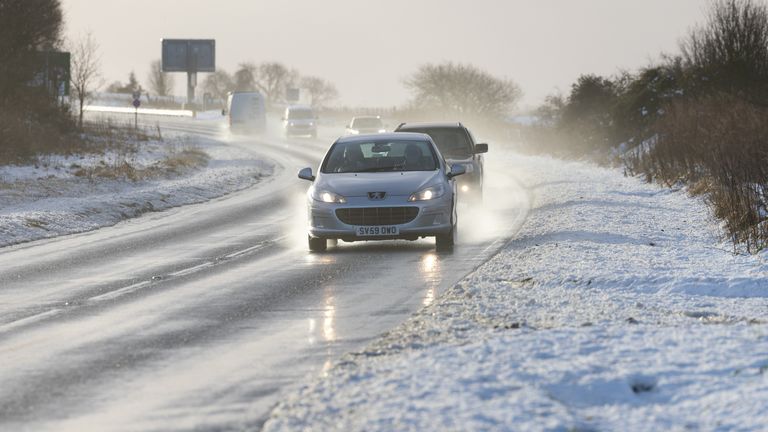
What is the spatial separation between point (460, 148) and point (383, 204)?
773 cm

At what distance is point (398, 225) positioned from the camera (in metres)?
16.0

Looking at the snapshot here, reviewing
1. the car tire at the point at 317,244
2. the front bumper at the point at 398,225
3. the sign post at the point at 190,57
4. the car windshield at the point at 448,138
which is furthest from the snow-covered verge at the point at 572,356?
the sign post at the point at 190,57

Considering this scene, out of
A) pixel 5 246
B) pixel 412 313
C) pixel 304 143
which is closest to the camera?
pixel 412 313

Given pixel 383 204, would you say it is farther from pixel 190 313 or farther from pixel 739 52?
pixel 739 52

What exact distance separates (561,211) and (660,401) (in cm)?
1565

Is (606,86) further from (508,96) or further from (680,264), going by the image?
(680,264)

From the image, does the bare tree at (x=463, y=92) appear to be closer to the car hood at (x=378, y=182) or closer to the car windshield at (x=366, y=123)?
the car windshield at (x=366, y=123)

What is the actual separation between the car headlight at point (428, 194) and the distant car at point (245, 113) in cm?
5883

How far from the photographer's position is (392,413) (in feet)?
21.5

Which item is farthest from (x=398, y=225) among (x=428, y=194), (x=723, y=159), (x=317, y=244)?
(x=723, y=159)

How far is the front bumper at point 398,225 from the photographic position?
16.0 meters

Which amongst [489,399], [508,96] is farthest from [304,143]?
[489,399]

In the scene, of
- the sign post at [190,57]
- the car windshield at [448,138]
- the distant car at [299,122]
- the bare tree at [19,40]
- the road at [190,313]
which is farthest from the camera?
the sign post at [190,57]

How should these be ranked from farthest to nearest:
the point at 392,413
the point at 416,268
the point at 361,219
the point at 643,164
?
the point at 643,164
the point at 361,219
the point at 416,268
the point at 392,413
